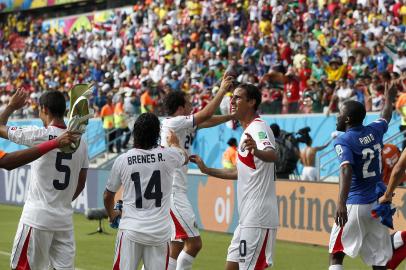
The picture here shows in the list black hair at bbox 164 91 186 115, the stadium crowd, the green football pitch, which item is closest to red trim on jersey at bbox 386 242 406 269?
black hair at bbox 164 91 186 115

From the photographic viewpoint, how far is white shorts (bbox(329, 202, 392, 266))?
30.4 feet

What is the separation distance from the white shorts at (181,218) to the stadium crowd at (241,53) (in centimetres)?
962

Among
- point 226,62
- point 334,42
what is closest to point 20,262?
point 334,42

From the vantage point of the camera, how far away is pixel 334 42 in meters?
24.5

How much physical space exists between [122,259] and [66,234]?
2.35 ft

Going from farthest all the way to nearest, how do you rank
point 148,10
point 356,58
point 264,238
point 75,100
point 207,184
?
point 148,10 < point 356,58 < point 207,184 < point 264,238 < point 75,100

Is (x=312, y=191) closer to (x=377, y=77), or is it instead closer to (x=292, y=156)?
(x=292, y=156)

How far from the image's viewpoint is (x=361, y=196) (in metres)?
9.29

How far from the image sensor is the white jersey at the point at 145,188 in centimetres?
779

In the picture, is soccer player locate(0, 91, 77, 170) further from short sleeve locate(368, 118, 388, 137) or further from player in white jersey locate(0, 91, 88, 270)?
short sleeve locate(368, 118, 388, 137)

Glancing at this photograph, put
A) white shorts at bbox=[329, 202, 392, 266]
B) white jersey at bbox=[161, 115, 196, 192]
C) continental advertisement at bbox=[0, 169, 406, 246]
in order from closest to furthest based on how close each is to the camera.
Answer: white shorts at bbox=[329, 202, 392, 266], white jersey at bbox=[161, 115, 196, 192], continental advertisement at bbox=[0, 169, 406, 246]

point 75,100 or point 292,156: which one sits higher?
point 75,100

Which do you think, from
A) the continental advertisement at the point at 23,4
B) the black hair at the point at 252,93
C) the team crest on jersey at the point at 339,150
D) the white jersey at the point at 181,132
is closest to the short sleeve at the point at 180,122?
the white jersey at the point at 181,132

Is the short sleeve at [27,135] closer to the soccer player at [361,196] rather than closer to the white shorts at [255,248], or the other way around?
the white shorts at [255,248]
